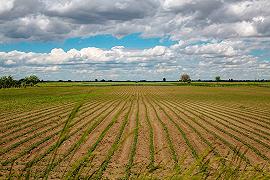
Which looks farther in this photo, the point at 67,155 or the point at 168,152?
the point at 168,152

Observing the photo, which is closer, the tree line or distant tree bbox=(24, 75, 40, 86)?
the tree line

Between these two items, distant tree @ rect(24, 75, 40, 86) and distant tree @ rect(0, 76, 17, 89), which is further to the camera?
distant tree @ rect(24, 75, 40, 86)

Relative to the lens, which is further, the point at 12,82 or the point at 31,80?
the point at 31,80

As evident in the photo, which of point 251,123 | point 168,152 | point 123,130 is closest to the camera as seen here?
point 168,152

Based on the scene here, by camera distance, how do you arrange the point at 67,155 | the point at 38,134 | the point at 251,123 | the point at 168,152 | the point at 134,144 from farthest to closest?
the point at 251,123
the point at 38,134
the point at 134,144
the point at 168,152
the point at 67,155

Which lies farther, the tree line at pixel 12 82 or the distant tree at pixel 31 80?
the distant tree at pixel 31 80

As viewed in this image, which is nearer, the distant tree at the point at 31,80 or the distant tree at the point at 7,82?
the distant tree at the point at 7,82

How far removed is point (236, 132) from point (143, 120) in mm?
6575

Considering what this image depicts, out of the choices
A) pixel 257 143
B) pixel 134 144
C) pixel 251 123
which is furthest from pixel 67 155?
pixel 251 123

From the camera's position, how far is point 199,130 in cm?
1834

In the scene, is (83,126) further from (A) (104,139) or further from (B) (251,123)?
(B) (251,123)

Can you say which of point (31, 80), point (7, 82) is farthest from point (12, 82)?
point (31, 80)

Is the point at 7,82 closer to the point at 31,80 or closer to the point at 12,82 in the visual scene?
the point at 12,82

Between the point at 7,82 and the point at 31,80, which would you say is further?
the point at 31,80
